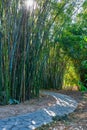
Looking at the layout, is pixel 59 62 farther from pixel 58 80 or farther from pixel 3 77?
pixel 3 77

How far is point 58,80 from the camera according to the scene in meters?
8.86

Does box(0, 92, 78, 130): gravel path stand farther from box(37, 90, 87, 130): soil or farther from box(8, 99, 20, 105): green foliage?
box(8, 99, 20, 105): green foliage

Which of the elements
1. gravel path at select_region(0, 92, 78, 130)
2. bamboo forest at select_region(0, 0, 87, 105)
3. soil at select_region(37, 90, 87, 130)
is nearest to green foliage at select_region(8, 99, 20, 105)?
bamboo forest at select_region(0, 0, 87, 105)

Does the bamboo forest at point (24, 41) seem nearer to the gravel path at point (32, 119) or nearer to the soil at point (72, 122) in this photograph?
the soil at point (72, 122)

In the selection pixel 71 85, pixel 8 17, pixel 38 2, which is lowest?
pixel 71 85

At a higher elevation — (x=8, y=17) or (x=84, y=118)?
(x=8, y=17)

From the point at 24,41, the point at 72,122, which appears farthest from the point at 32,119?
the point at 24,41

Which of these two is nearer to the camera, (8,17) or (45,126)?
(45,126)

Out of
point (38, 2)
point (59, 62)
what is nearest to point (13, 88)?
point (38, 2)

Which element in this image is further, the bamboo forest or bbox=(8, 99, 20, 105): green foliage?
bbox=(8, 99, 20, 105): green foliage

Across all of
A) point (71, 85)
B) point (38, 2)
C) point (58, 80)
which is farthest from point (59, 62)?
point (38, 2)

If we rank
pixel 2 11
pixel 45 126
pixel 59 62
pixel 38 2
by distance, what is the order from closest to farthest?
pixel 45 126
pixel 2 11
pixel 38 2
pixel 59 62

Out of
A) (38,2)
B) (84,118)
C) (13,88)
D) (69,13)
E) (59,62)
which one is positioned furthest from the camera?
(59,62)

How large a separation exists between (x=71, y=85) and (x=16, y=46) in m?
5.25
